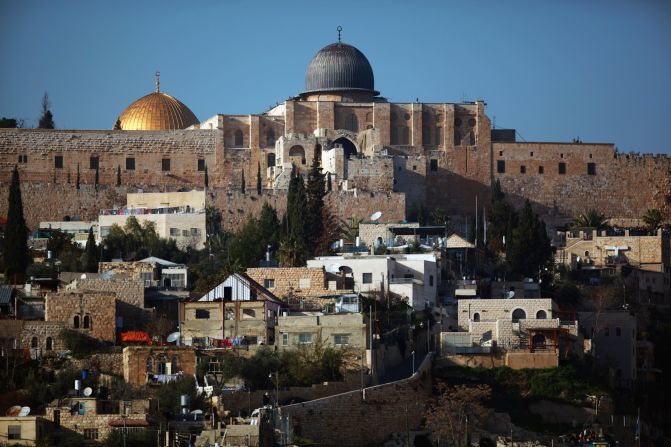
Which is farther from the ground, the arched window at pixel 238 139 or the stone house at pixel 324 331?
the arched window at pixel 238 139

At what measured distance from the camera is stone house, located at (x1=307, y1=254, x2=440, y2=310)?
55062 millimetres

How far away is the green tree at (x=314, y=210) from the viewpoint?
61500mm

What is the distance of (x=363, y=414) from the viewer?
44.8m

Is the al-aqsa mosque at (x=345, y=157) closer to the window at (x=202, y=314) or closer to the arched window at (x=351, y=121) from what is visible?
the arched window at (x=351, y=121)

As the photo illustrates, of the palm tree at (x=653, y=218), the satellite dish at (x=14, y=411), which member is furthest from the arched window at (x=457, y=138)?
the satellite dish at (x=14, y=411)

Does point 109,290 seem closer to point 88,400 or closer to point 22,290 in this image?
point 22,290

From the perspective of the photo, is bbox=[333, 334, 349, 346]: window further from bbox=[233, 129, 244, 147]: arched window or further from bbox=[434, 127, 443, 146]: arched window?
bbox=[434, 127, 443, 146]: arched window

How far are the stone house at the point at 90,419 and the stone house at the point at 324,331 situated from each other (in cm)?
693

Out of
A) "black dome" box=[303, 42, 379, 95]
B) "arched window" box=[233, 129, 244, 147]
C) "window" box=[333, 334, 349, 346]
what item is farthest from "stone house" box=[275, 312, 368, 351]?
"black dome" box=[303, 42, 379, 95]

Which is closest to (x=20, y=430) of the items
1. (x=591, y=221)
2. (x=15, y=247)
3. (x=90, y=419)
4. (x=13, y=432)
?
(x=13, y=432)

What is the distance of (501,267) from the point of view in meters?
61.4

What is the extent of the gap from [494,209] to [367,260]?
41.3 ft

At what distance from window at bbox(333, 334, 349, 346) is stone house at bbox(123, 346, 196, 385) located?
3.41 m

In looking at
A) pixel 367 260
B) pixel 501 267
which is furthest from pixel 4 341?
pixel 501 267
